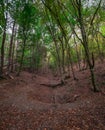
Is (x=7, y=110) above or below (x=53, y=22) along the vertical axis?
below

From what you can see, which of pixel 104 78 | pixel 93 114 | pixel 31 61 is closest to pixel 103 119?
pixel 93 114

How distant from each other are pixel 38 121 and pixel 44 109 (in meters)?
1.93

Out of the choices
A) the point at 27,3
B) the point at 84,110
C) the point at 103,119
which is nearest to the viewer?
the point at 103,119

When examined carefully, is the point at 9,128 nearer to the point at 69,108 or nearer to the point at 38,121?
the point at 38,121

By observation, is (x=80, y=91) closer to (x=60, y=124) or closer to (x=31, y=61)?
(x=60, y=124)

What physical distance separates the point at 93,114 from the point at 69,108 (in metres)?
1.76

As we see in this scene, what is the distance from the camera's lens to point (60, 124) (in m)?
8.34

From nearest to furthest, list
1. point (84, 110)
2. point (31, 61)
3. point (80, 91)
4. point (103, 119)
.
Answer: point (103, 119) < point (84, 110) < point (80, 91) < point (31, 61)

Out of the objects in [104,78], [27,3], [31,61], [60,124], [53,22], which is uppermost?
[27,3]

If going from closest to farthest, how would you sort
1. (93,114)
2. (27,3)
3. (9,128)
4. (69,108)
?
1. (9,128)
2. (93,114)
3. (69,108)
4. (27,3)

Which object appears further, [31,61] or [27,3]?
[31,61]

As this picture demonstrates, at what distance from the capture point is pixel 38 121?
344 inches

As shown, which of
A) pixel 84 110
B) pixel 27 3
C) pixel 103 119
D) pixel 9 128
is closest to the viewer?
pixel 9 128

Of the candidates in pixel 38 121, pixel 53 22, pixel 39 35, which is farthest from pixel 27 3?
pixel 38 121
